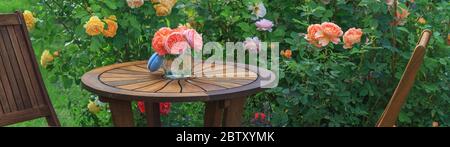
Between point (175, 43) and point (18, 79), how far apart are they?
852 millimetres

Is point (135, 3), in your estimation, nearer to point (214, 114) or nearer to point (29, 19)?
point (29, 19)

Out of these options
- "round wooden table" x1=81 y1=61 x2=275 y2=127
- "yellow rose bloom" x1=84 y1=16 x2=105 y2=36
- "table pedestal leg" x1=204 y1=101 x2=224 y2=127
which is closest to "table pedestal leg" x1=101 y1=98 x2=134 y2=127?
"round wooden table" x1=81 y1=61 x2=275 y2=127

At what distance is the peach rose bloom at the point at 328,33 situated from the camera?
10.1 ft

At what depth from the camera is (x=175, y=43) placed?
8.70 feet

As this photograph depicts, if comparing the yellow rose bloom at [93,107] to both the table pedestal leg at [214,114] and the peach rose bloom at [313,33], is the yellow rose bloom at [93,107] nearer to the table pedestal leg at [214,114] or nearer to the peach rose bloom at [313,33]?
the table pedestal leg at [214,114]

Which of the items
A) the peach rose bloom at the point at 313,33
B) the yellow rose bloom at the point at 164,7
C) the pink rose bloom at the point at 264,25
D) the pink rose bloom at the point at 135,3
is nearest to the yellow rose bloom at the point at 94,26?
the pink rose bloom at the point at 135,3

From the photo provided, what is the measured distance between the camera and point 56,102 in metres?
5.00

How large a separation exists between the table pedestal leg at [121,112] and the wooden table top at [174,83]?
0.08m

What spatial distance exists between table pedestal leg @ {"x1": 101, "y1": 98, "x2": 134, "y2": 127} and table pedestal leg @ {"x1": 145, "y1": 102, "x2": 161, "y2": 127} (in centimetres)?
64

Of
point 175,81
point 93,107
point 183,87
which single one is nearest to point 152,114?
point 93,107
